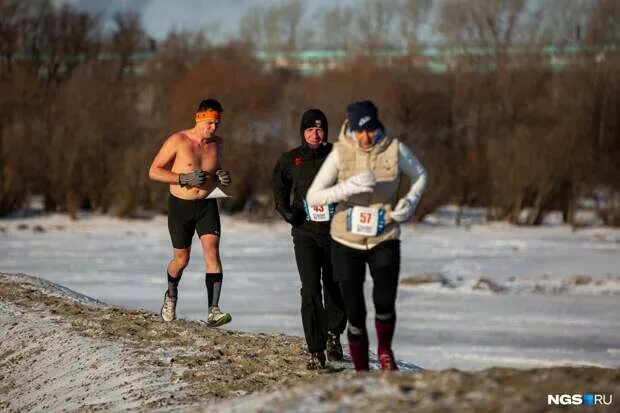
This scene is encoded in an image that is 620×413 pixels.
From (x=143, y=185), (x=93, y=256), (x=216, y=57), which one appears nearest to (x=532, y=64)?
(x=216, y=57)

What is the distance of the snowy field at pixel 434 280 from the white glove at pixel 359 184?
7907mm

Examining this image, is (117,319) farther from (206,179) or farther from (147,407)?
(147,407)

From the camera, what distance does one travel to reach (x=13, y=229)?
38281 millimetres

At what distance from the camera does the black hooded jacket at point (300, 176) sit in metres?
9.06

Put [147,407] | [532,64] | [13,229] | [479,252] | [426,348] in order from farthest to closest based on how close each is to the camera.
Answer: [532,64] → [13,229] → [479,252] → [426,348] → [147,407]

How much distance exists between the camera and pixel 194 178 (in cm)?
1039

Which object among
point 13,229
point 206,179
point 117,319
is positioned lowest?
point 13,229

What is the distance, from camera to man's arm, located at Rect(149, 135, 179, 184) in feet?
34.5

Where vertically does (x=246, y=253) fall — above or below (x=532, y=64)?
below

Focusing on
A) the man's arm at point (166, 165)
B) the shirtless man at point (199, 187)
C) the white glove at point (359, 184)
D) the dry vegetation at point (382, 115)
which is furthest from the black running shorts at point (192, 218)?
the dry vegetation at point (382, 115)

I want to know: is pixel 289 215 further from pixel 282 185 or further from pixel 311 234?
pixel 282 185

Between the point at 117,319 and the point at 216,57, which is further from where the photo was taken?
the point at 216,57

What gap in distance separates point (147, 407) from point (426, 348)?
9388mm

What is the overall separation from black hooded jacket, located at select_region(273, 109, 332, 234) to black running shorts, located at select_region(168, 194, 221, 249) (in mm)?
1513
